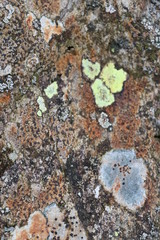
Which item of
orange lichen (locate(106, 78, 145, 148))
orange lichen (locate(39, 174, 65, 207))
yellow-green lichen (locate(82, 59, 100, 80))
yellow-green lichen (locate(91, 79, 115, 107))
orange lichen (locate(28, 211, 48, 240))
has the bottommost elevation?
orange lichen (locate(28, 211, 48, 240))

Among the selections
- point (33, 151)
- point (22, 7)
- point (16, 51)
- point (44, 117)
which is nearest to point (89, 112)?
point (44, 117)

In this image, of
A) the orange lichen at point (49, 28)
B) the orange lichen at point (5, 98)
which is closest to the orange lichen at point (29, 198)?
the orange lichen at point (5, 98)

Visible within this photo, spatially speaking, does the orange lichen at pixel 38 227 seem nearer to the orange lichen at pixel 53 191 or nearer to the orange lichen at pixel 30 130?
the orange lichen at pixel 53 191

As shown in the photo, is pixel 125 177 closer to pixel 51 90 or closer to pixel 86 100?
pixel 86 100

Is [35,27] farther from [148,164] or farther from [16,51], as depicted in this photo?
[148,164]

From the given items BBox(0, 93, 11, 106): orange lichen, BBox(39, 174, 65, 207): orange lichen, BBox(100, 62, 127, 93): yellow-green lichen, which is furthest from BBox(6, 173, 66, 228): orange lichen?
BBox(100, 62, 127, 93): yellow-green lichen

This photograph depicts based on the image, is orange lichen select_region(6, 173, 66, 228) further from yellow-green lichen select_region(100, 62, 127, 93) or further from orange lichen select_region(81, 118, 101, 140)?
yellow-green lichen select_region(100, 62, 127, 93)

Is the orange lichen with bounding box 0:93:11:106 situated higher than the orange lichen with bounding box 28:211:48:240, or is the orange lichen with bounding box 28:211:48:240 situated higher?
the orange lichen with bounding box 0:93:11:106
